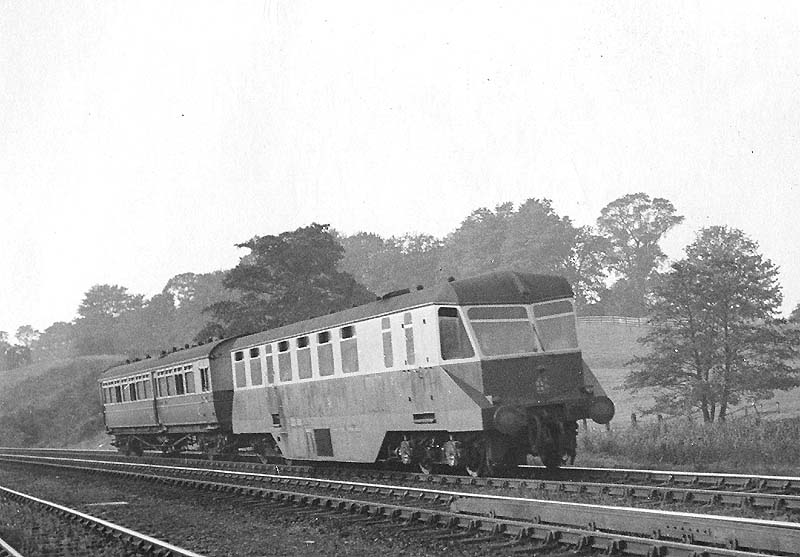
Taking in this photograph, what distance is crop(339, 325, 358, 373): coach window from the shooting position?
18.9 meters

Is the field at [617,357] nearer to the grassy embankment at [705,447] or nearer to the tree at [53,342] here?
the grassy embankment at [705,447]

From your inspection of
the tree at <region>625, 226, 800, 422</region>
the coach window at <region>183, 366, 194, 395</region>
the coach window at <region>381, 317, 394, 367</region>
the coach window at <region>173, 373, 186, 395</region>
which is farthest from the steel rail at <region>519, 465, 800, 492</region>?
the tree at <region>625, 226, 800, 422</region>

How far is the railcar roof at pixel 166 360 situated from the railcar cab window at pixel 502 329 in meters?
12.1

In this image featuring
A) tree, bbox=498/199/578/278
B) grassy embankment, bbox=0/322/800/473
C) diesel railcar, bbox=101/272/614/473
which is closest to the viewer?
diesel railcar, bbox=101/272/614/473

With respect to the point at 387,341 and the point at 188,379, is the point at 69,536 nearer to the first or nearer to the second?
the point at 387,341

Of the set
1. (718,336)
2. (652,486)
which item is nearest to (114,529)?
(652,486)

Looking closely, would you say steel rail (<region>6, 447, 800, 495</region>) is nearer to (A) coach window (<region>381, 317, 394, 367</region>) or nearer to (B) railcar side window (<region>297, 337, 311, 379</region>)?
(A) coach window (<region>381, 317, 394, 367</region>)

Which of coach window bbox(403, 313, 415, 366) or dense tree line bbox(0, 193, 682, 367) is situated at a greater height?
dense tree line bbox(0, 193, 682, 367)

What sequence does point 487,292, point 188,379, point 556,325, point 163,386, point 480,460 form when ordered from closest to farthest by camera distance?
point 480,460 < point 487,292 < point 556,325 < point 188,379 < point 163,386

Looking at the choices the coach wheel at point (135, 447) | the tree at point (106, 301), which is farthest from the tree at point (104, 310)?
the coach wheel at point (135, 447)

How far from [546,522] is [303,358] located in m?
10.5

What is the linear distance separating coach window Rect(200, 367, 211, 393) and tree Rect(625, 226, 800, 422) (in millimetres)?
13577

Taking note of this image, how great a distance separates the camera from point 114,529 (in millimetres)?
13750

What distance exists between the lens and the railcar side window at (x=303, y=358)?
20812 mm
